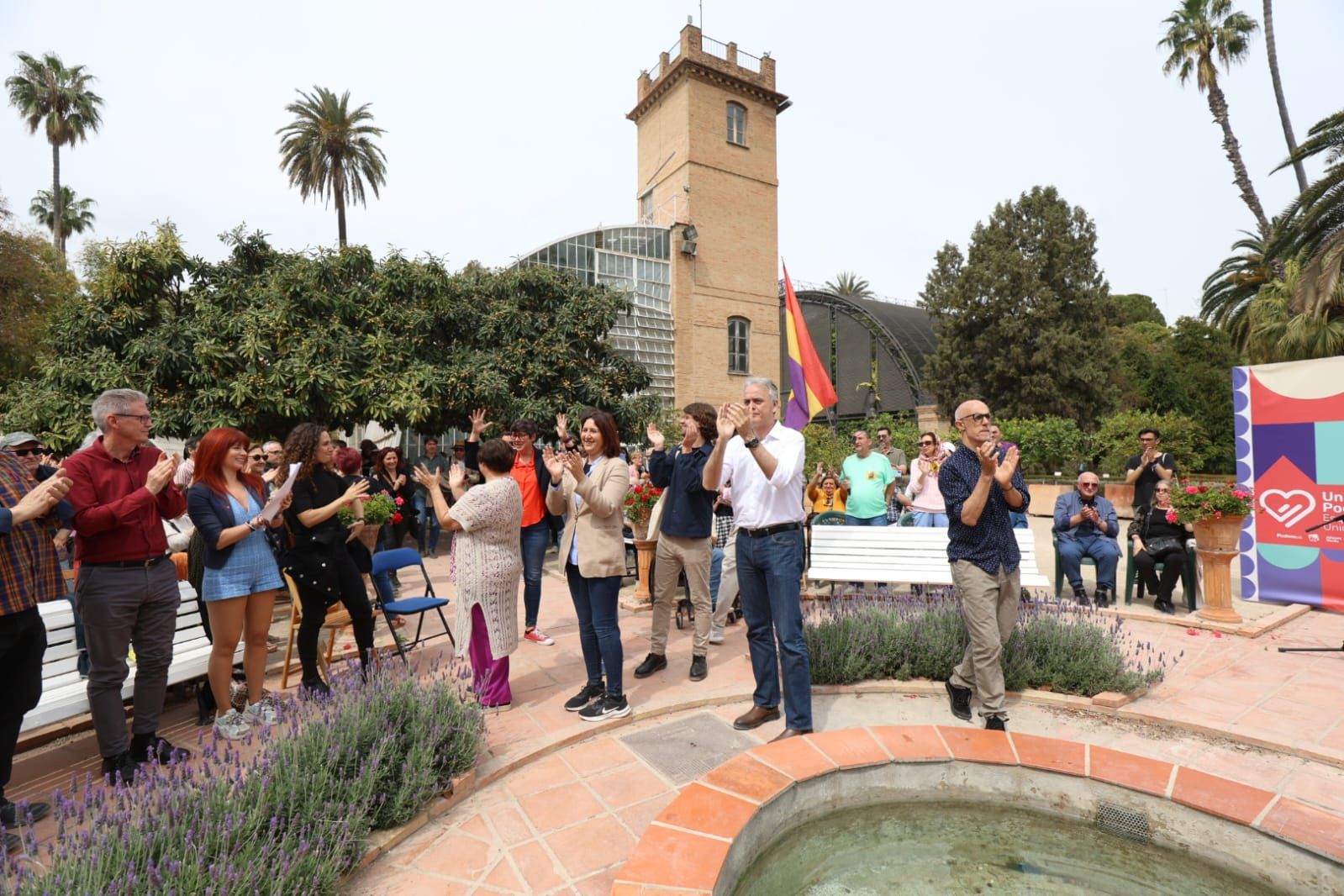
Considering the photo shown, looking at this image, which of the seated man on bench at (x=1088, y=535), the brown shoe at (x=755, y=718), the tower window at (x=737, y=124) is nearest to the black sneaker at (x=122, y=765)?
the brown shoe at (x=755, y=718)

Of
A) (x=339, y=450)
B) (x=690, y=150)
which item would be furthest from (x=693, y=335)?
(x=339, y=450)

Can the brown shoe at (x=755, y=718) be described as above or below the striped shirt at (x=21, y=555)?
below

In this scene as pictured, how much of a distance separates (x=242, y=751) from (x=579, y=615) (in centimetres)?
196

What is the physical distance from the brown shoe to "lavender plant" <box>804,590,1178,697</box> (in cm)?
66

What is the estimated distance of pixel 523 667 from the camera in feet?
16.4

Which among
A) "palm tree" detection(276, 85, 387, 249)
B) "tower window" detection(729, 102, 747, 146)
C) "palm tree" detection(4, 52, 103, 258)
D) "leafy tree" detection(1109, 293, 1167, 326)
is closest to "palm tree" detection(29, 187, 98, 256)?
"palm tree" detection(4, 52, 103, 258)

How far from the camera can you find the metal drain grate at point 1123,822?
2.53 meters

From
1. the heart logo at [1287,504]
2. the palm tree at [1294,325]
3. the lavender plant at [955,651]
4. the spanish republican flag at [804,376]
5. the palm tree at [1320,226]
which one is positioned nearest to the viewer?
the lavender plant at [955,651]

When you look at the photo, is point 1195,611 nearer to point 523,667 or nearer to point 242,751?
point 523,667

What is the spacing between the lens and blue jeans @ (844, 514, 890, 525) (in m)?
7.12

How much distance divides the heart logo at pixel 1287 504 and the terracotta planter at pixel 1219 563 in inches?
55.4

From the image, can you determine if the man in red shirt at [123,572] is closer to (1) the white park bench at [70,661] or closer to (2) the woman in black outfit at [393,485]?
(1) the white park bench at [70,661]

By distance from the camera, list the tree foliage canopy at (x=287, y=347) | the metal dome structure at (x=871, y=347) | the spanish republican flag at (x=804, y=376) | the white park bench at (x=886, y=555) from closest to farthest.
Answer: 1. the white park bench at (x=886, y=555)
2. the spanish republican flag at (x=804, y=376)
3. the tree foliage canopy at (x=287, y=347)
4. the metal dome structure at (x=871, y=347)

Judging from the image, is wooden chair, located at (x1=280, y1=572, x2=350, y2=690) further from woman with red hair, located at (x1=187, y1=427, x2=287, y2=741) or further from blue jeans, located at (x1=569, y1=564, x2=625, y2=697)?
blue jeans, located at (x1=569, y1=564, x2=625, y2=697)
